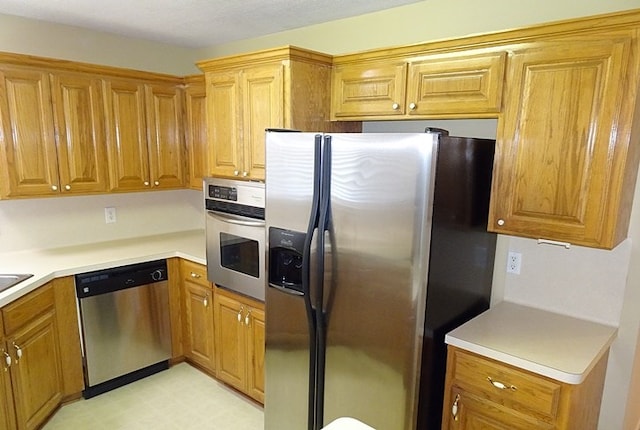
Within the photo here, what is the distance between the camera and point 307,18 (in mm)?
2615

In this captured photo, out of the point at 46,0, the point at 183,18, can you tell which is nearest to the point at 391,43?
the point at 183,18

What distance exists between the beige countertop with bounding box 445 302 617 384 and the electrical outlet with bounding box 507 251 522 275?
7.4 inches

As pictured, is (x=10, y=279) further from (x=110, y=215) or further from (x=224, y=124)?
(x=224, y=124)

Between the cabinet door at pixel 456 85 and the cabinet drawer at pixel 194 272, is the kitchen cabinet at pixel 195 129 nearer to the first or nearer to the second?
the cabinet drawer at pixel 194 272

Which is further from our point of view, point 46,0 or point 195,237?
point 195,237

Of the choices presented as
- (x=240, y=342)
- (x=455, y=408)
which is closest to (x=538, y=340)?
(x=455, y=408)

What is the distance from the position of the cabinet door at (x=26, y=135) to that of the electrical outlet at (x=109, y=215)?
0.59 metres

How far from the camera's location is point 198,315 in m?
2.97

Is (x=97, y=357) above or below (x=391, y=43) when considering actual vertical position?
below

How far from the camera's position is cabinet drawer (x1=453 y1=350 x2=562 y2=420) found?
155 centimetres

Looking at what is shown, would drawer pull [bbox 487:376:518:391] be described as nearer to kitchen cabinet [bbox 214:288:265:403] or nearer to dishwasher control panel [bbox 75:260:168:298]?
kitchen cabinet [bbox 214:288:265:403]

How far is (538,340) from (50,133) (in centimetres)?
294

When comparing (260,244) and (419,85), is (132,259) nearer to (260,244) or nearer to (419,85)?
(260,244)

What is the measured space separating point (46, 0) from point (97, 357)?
2.14m
